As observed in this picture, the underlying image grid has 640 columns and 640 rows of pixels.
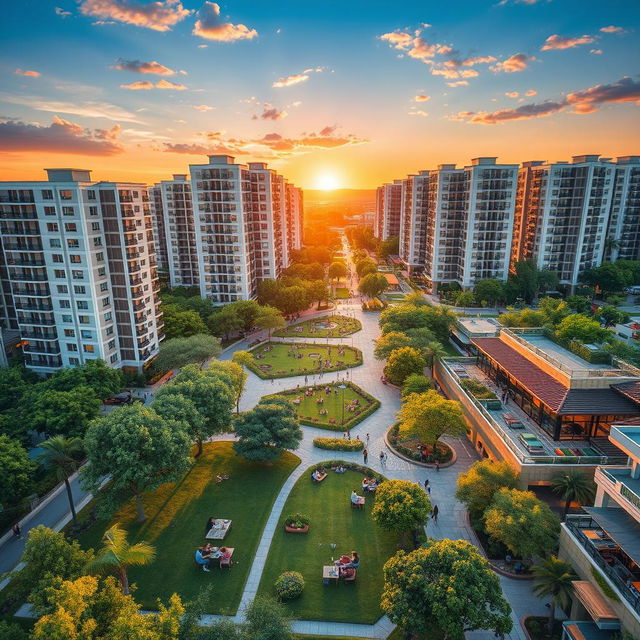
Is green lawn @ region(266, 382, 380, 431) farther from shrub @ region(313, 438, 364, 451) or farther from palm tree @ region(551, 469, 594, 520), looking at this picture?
palm tree @ region(551, 469, 594, 520)

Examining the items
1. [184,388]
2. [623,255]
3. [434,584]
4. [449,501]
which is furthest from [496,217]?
[434,584]

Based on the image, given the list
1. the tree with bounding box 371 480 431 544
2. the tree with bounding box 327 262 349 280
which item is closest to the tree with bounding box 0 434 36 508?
the tree with bounding box 371 480 431 544

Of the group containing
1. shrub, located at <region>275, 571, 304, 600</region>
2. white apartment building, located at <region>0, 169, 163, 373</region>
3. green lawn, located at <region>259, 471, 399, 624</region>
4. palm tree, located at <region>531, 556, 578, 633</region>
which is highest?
white apartment building, located at <region>0, 169, 163, 373</region>

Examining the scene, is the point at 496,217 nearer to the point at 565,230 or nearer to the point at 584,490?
the point at 565,230

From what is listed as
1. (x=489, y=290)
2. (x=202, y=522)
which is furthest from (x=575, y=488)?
(x=489, y=290)

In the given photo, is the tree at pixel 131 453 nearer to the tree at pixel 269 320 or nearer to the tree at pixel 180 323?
the tree at pixel 180 323

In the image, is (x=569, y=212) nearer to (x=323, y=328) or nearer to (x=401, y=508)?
(x=323, y=328)
